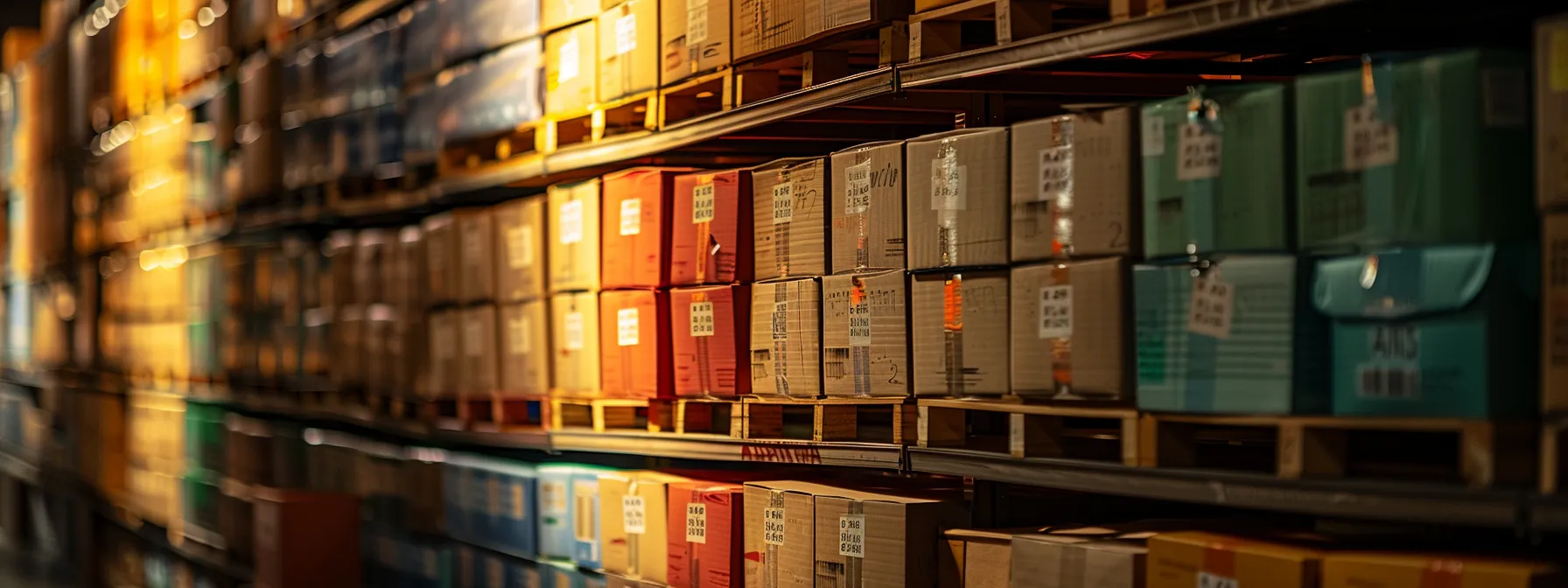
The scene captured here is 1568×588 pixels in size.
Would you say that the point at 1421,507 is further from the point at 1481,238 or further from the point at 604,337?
the point at 604,337

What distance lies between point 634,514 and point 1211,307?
2.34m

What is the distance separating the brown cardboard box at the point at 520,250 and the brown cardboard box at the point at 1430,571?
10.4 feet

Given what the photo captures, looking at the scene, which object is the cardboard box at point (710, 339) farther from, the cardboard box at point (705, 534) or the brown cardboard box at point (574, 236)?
the brown cardboard box at point (574, 236)

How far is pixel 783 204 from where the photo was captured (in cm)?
417

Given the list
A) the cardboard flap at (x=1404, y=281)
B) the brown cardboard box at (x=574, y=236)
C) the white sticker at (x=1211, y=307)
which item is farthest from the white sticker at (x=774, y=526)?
the cardboard flap at (x=1404, y=281)

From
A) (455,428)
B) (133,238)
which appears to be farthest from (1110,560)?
(133,238)

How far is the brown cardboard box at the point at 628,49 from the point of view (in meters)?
4.63

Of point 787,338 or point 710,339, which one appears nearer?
point 787,338

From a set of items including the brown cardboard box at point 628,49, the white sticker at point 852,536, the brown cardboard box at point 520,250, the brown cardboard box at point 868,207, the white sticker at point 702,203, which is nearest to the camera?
the brown cardboard box at point 868,207

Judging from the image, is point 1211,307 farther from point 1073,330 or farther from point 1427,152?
point 1427,152

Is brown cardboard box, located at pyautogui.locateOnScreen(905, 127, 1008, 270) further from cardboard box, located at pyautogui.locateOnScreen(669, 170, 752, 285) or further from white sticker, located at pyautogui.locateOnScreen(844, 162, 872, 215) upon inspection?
cardboard box, located at pyautogui.locateOnScreen(669, 170, 752, 285)

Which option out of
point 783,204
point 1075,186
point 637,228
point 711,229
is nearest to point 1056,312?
point 1075,186

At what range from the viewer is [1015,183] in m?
3.37

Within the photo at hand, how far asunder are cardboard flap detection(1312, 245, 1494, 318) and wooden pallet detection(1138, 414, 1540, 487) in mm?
194
